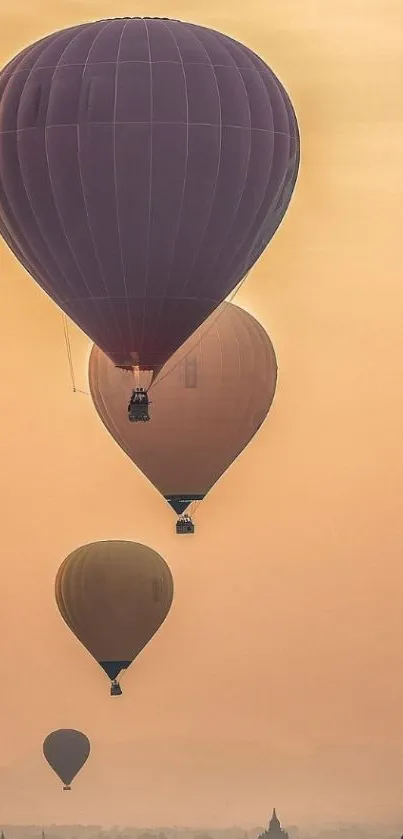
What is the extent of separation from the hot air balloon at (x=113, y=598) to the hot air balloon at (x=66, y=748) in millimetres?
1847

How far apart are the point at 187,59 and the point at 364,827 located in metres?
12.3

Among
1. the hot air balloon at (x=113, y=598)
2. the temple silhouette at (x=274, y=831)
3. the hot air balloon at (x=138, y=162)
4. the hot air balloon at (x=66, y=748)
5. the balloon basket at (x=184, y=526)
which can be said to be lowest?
the temple silhouette at (x=274, y=831)

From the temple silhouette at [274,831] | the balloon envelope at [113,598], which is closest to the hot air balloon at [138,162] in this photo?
the balloon envelope at [113,598]

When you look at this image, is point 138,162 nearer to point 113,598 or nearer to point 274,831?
point 113,598

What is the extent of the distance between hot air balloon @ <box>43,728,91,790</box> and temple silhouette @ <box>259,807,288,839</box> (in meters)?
2.43

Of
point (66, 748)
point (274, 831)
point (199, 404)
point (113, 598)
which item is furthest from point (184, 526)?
point (274, 831)

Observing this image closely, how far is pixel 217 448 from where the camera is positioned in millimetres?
18828

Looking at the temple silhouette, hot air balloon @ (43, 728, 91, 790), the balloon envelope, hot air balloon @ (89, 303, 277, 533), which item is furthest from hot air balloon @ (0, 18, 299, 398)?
the temple silhouette

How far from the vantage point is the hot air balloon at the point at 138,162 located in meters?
14.4

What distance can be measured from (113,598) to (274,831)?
190 inches

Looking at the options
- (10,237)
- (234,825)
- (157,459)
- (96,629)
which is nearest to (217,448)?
(157,459)

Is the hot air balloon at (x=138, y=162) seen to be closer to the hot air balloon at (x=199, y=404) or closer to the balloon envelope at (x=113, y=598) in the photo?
the hot air balloon at (x=199, y=404)

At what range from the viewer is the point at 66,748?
22406mm

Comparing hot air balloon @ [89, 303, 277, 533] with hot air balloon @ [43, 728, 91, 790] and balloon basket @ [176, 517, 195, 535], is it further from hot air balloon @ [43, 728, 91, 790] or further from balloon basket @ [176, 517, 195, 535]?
hot air balloon @ [43, 728, 91, 790]
